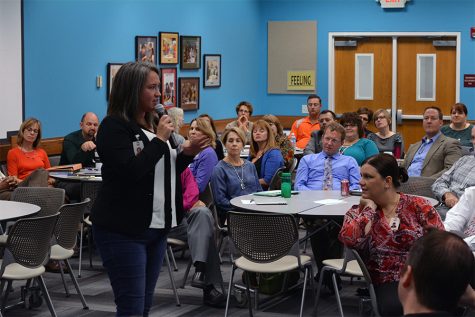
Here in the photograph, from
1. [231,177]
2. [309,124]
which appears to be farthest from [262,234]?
[309,124]

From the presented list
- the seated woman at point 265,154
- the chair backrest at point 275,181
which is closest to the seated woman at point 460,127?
the seated woman at point 265,154

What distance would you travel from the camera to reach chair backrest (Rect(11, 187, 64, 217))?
257 inches

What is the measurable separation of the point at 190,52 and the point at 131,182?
29.9 ft

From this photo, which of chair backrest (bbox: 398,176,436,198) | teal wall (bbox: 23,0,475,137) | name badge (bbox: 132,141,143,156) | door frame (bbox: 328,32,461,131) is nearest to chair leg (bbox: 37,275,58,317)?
name badge (bbox: 132,141,143,156)

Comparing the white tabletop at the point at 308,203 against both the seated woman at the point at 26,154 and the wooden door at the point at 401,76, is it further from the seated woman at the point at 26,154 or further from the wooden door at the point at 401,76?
the wooden door at the point at 401,76

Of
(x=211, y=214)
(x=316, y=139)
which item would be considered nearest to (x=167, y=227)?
(x=211, y=214)

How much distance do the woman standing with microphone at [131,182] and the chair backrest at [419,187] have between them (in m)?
3.70

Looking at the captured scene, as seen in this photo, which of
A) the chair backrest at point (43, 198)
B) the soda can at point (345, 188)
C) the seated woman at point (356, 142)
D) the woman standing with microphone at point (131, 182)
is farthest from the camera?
the seated woman at point (356, 142)

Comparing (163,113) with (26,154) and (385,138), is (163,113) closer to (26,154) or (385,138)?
(26,154)

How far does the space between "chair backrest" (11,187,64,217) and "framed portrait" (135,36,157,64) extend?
4.86 metres

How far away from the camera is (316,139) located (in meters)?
9.76

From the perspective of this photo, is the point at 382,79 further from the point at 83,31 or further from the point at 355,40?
the point at 83,31

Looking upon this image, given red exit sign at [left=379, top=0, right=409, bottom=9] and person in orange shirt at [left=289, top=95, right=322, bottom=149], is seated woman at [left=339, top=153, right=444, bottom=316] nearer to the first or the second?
person in orange shirt at [left=289, top=95, right=322, bottom=149]

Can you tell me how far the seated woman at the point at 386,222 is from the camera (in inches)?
186
